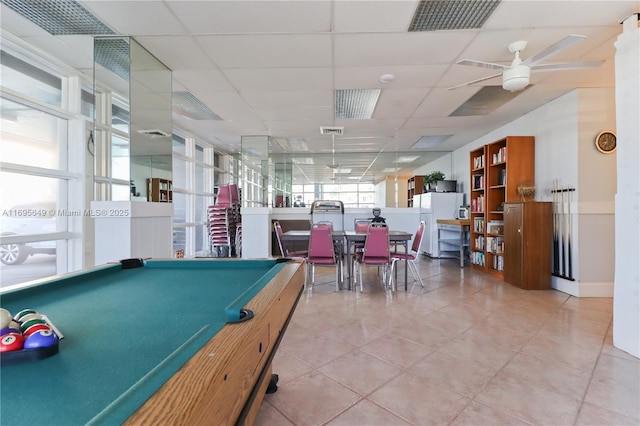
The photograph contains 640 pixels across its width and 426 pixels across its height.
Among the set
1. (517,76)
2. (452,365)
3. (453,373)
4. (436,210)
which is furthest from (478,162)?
(453,373)

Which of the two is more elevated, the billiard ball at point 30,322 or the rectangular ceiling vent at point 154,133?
the rectangular ceiling vent at point 154,133

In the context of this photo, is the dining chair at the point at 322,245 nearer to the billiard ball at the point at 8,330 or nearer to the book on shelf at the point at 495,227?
the book on shelf at the point at 495,227

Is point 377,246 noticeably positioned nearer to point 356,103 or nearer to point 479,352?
point 479,352

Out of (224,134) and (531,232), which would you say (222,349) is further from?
(224,134)

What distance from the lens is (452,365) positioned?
2182mm

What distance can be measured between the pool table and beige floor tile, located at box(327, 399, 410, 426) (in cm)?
51

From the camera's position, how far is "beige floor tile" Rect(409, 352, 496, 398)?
6.28 ft

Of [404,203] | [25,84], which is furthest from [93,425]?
[404,203]

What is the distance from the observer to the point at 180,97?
445 centimetres

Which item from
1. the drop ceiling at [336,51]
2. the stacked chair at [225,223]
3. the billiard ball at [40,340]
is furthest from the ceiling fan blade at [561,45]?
the stacked chair at [225,223]

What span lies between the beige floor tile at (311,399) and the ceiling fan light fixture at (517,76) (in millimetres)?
3184

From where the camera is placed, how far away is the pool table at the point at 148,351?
0.54 meters

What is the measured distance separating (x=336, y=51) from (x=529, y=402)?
3.33m

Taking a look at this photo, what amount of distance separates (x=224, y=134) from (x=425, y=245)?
18.1 ft
